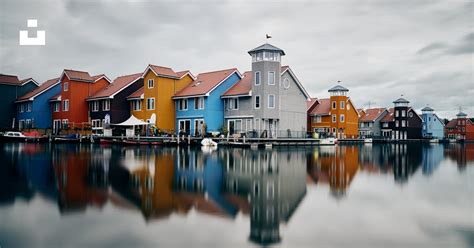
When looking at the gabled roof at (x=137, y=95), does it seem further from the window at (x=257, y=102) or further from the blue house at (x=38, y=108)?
the blue house at (x=38, y=108)

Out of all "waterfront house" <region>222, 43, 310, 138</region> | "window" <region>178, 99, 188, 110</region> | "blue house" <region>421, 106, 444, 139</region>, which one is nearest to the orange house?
"window" <region>178, 99, 188, 110</region>

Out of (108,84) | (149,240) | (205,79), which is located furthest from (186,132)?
(149,240)

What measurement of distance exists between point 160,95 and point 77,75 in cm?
1419

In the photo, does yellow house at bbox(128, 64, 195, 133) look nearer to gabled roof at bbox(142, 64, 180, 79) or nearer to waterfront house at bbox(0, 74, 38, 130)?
gabled roof at bbox(142, 64, 180, 79)

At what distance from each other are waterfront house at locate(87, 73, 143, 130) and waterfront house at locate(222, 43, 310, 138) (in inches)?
525

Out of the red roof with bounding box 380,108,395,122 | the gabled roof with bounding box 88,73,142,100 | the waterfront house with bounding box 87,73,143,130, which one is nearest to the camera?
the waterfront house with bounding box 87,73,143,130

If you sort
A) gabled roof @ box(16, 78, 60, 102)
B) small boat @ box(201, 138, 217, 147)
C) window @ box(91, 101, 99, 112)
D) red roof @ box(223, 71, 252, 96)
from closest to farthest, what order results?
small boat @ box(201, 138, 217, 147), red roof @ box(223, 71, 252, 96), window @ box(91, 101, 99, 112), gabled roof @ box(16, 78, 60, 102)

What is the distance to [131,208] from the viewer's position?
10508mm

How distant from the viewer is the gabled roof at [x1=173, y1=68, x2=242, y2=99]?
46631 millimetres

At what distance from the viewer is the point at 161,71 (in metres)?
48.5

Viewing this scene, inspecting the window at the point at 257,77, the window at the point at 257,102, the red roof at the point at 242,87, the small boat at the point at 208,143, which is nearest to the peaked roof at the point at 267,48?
the window at the point at 257,77

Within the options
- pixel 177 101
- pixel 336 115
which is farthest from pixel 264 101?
pixel 336 115

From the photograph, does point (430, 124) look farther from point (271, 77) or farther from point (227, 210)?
point (227, 210)

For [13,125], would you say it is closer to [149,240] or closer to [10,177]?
[10,177]
